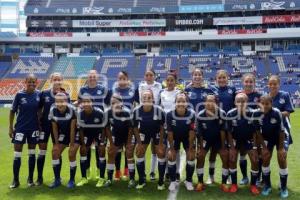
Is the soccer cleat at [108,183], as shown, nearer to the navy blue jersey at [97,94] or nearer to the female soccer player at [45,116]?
the female soccer player at [45,116]

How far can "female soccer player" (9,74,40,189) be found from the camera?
704 cm

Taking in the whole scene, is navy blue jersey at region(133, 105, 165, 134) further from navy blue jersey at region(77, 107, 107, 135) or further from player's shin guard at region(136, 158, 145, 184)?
navy blue jersey at region(77, 107, 107, 135)

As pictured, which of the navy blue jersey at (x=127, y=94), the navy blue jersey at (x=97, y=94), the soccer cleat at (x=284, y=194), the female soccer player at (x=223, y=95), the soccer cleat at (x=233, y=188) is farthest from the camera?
the navy blue jersey at (x=127, y=94)

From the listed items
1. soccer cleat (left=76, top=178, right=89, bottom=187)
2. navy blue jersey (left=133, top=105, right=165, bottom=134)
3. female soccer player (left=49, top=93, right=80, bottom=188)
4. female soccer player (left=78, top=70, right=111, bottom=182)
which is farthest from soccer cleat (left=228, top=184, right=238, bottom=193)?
female soccer player (left=49, top=93, right=80, bottom=188)

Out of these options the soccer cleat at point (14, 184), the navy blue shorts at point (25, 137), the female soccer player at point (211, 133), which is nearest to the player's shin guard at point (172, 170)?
the female soccer player at point (211, 133)

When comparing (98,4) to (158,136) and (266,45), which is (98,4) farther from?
(158,136)

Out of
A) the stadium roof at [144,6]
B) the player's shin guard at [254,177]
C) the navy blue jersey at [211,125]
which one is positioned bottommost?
the player's shin guard at [254,177]

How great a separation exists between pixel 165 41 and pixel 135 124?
41540 mm

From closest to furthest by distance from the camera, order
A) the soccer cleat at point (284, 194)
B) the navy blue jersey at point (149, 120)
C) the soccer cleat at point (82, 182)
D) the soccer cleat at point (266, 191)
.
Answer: the soccer cleat at point (284, 194), the soccer cleat at point (266, 191), the navy blue jersey at point (149, 120), the soccer cleat at point (82, 182)

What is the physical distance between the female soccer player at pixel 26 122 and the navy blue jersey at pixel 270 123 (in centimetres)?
378

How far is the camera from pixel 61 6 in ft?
164

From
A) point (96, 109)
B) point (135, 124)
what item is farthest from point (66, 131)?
point (135, 124)

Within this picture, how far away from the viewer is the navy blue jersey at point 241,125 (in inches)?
259

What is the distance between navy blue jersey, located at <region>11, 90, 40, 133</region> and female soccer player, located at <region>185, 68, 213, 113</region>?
109 inches
